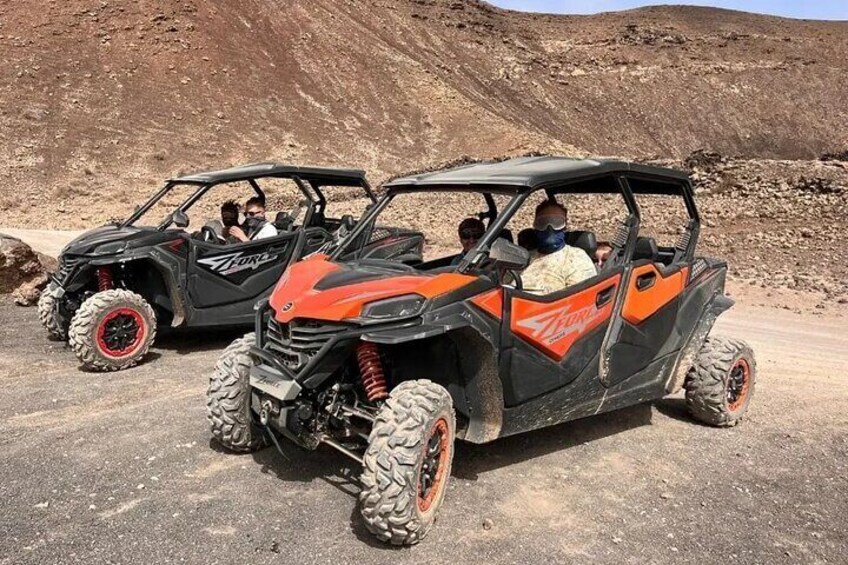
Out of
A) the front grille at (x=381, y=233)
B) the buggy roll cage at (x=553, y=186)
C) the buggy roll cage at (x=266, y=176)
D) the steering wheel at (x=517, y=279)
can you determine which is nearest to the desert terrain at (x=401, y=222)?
the steering wheel at (x=517, y=279)

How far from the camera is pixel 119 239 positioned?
7270 mm

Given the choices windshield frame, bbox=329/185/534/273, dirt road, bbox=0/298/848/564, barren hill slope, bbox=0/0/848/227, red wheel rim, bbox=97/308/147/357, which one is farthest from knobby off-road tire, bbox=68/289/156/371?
barren hill slope, bbox=0/0/848/227

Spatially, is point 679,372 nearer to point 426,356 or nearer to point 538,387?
point 538,387

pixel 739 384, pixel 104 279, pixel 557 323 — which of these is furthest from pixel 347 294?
pixel 104 279

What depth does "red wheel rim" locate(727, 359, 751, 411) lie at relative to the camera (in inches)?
226

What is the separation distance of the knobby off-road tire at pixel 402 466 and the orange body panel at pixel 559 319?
2.41 feet

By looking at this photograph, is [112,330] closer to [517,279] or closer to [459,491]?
[459,491]

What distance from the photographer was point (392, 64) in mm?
47531

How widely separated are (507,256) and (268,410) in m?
1.54

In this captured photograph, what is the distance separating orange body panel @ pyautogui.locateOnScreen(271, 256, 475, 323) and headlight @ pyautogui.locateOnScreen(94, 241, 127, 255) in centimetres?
363

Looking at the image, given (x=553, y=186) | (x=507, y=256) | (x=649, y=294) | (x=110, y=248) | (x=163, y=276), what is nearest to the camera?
(x=507, y=256)

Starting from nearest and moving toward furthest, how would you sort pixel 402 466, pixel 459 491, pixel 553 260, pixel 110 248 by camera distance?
pixel 402 466 < pixel 459 491 < pixel 553 260 < pixel 110 248

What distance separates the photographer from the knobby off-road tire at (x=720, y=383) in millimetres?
5539

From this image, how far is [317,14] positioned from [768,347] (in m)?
45.7
